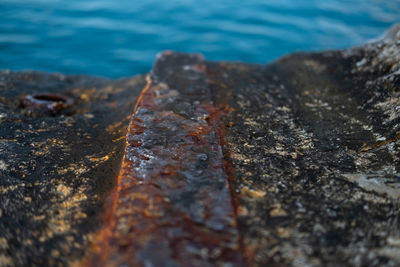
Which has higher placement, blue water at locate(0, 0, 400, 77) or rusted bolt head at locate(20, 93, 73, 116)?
blue water at locate(0, 0, 400, 77)

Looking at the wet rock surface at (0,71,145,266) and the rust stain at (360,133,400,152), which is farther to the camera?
the rust stain at (360,133,400,152)

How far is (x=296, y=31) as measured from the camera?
5980mm

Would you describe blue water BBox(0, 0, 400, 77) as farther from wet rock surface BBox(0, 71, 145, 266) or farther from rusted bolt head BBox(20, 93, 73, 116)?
wet rock surface BBox(0, 71, 145, 266)

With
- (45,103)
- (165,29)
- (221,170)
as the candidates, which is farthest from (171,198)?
(165,29)

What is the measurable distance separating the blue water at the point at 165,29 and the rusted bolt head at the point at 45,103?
2.77 meters

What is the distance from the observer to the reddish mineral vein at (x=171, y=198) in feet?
3.09

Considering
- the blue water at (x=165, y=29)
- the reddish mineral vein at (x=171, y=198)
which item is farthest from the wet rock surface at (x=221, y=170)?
the blue water at (x=165, y=29)

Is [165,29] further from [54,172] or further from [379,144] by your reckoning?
[379,144]

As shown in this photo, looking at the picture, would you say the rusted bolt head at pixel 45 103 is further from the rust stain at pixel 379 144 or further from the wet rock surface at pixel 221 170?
the rust stain at pixel 379 144

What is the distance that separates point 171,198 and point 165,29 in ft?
17.8

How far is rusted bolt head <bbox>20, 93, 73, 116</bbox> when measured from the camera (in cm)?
216

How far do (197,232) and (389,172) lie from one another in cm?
79

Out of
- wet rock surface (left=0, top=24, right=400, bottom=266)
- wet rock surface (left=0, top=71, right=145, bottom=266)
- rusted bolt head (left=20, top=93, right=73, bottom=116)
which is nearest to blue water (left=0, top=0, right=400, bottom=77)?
rusted bolt head (left=20, top=93, right=73, bottom=116)

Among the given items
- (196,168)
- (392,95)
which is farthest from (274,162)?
(392,95)
